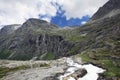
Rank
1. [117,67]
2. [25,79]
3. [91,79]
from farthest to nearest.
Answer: [117,67] < [25,79] < [91,79]

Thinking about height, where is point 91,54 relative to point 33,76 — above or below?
above

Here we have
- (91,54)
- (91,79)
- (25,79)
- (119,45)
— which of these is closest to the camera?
(91,79)

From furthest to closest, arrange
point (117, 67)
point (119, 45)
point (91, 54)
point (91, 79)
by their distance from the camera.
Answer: point (119, 45) < point (91, 54) < point (117, 67) < point (91, 79)

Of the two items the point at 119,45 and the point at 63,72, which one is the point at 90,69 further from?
the point at 119,45

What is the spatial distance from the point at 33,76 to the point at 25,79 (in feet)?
15.0

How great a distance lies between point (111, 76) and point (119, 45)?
8928 centimetres

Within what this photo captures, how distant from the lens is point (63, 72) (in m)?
110

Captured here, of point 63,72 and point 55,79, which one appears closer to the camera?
point 55,79

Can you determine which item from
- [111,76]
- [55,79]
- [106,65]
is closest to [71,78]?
[55,79]

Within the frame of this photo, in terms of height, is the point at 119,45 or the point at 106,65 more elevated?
the point at 119,45

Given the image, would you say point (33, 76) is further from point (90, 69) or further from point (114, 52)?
point (114, 52)

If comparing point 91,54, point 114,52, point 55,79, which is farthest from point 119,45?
point 55,79

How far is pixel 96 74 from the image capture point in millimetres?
104625

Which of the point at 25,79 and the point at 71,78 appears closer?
the point at 71,78
